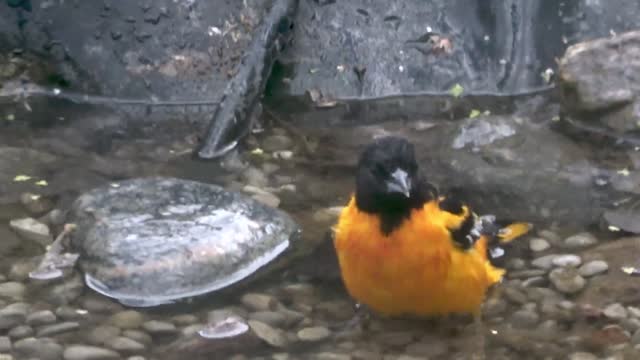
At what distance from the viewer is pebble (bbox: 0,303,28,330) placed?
520 cm

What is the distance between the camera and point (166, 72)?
7699mm

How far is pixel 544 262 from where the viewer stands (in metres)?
5.71

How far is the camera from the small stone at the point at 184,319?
524cm

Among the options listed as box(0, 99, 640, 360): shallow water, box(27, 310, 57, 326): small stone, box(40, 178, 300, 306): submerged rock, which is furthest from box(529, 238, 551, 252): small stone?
box(27, 310, 57, 326): small stone

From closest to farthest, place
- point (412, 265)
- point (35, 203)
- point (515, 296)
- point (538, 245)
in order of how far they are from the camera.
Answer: point (412, 265) < point (515, 296) < point (538, 245) < point (35, 203)

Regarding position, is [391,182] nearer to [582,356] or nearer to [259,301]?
[259,301]

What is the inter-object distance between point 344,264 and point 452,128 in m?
2.16

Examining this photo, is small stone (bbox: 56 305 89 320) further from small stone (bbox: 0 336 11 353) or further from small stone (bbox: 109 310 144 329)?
small stone (bbox: 0 336 11 353)

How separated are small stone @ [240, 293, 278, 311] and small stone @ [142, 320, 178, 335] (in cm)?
35

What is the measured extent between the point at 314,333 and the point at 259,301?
335 millimetres

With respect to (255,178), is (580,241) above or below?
below

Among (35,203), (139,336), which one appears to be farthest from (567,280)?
(35,203)

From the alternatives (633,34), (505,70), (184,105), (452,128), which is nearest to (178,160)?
(184,105)

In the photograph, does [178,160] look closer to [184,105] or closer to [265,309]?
[184,105]
